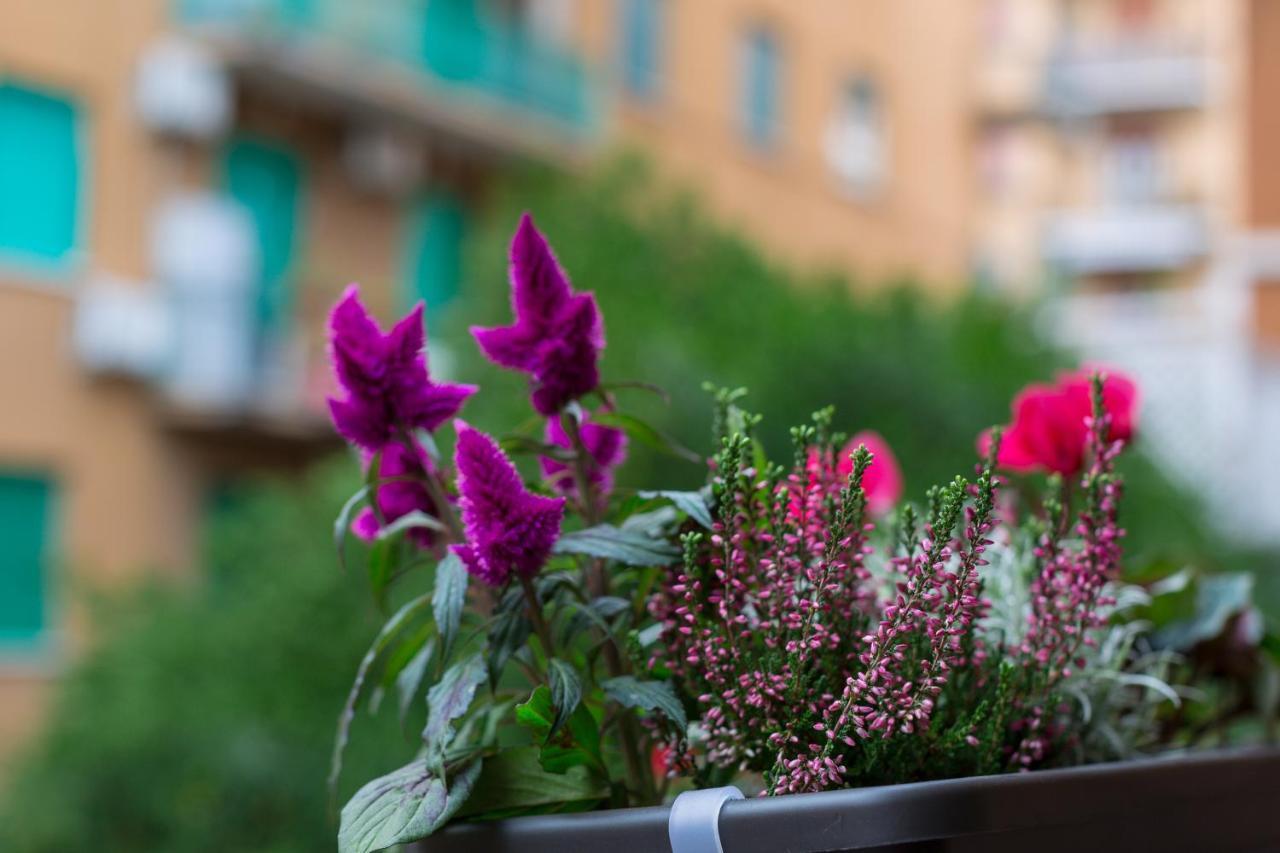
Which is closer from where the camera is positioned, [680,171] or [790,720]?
[790,720]

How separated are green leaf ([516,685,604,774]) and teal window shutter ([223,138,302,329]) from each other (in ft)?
36.2

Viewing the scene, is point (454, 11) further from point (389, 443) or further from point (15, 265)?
point (389, 443)

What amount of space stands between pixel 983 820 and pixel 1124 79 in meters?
22.6

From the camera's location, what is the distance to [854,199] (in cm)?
1758

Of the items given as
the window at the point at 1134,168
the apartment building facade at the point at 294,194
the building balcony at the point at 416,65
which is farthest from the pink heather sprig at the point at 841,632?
the window at the point at 1134,168

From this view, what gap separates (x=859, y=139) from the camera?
703 inches

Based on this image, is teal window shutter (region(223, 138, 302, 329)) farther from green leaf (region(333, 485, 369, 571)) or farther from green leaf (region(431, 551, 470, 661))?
green leaf (region(431, 551, 470, 661))

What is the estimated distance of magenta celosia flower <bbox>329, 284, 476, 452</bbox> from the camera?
101cm

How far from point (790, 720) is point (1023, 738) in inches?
7.4

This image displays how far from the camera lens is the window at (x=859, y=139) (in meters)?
17.4

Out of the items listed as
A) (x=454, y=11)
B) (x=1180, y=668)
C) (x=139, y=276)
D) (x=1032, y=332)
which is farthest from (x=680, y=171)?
(x=1180, y=668)

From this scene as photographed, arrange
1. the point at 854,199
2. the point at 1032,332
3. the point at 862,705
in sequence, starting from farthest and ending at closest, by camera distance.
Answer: the point at 854,199 → the point at 1032,332 → the point at 862,705

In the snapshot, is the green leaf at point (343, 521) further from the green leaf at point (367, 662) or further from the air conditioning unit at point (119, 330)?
the air conditioning unit at point (119, 330)

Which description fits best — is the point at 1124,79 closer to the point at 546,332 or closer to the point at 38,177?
the point at 38,177
